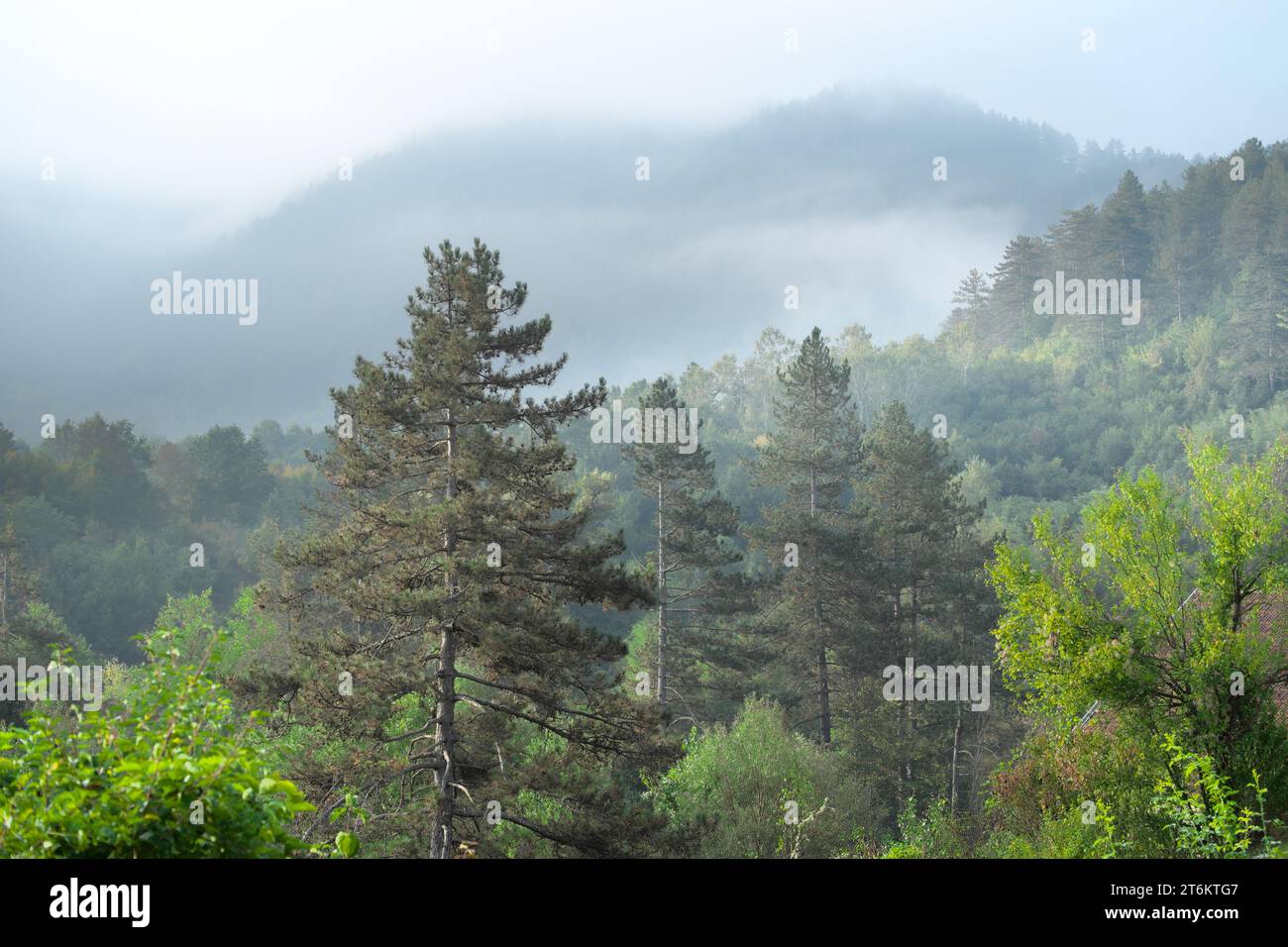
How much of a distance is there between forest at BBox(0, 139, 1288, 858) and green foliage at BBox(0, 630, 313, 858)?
0.6 inches

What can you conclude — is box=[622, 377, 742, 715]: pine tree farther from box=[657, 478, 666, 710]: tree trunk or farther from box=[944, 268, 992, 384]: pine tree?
box=[944, 268, 992, 384]: pine tree

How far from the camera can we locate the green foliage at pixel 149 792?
381cm

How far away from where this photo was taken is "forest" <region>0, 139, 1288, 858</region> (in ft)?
30.0

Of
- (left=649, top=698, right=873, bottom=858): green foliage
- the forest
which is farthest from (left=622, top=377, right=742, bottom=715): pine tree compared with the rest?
(left=649, top=698, right=873, bottom=858): green foliage

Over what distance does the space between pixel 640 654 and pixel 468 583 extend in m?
24.6

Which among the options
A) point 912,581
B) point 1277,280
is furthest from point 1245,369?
point 912,581

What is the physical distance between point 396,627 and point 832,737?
81.3 ft

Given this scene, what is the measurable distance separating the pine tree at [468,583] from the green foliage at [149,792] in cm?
1728

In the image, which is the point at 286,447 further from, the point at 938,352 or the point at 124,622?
the point at 938,352

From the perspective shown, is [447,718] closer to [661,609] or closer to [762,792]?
[762,792]

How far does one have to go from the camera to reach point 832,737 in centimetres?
4431

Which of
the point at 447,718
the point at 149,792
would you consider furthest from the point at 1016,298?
the point at 149,792

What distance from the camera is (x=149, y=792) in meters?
3.85

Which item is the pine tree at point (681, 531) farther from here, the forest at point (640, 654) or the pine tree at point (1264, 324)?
the pine tree at point (1264, 324)
